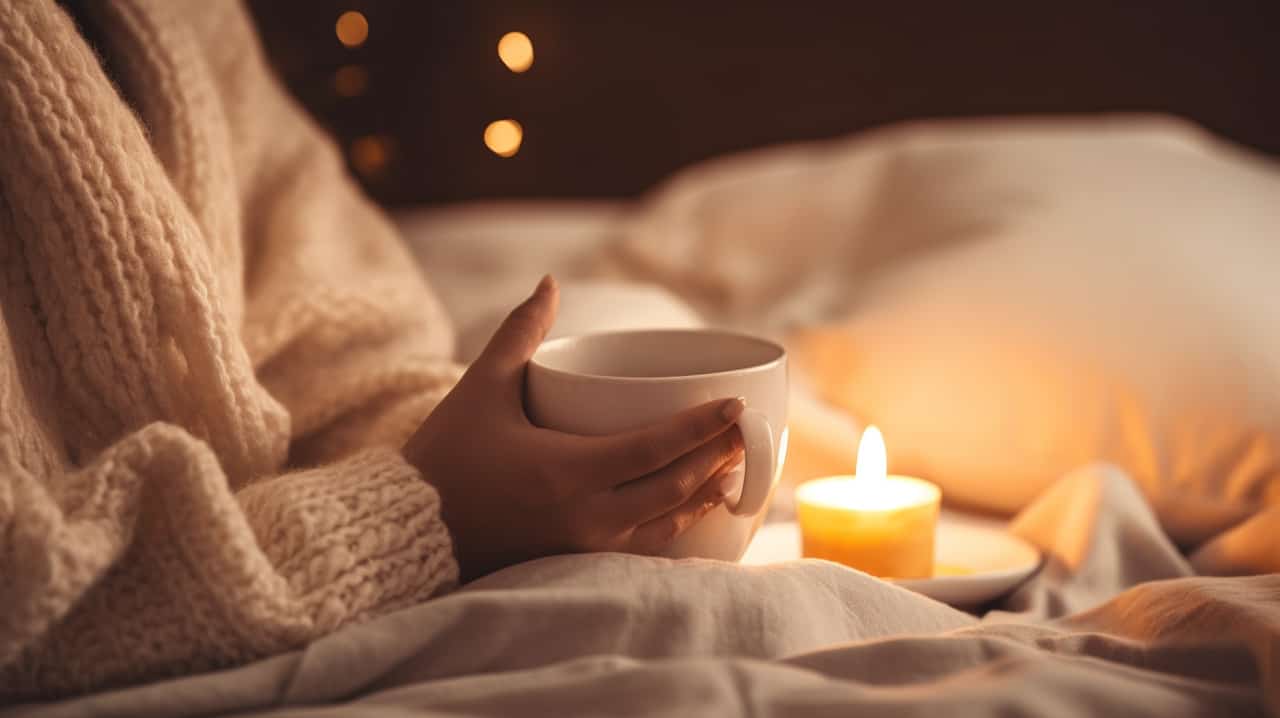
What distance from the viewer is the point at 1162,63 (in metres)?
1.41

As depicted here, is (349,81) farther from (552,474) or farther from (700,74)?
(552,474)

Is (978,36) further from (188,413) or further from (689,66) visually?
(188,413)

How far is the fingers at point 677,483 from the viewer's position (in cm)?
51

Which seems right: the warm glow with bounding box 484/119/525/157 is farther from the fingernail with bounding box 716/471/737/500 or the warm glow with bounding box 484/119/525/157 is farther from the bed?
the fingernail with bounding box 716/471/737/500

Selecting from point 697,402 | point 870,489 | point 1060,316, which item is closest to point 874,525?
point 870,489

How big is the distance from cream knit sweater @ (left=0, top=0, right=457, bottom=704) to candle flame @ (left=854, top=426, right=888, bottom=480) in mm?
263

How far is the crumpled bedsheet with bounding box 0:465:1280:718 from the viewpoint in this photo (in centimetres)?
41

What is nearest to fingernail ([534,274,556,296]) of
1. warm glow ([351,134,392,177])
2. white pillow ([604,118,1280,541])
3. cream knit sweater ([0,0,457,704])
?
cream knit sweater ([0,0,457,704])

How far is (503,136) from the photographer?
5.01 feet

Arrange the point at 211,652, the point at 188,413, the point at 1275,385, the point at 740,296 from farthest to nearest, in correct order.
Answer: the point at 740,296 → the point at 1275,385 → the point at 188,413 → the point at 211,652

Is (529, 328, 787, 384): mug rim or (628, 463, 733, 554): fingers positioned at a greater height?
(529, 328, 787, 384): mug rim

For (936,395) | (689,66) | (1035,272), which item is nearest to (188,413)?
(936,395)

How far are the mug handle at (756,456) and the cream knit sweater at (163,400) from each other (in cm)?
15

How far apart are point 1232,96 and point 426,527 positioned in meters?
1.34
